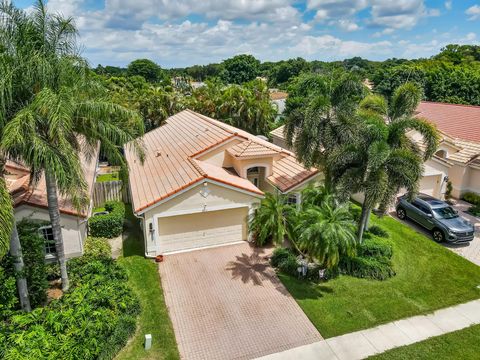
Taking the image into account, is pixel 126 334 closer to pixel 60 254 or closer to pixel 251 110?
pixel 60 254

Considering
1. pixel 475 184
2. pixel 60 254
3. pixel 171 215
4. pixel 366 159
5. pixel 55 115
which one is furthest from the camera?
pixel 475 184

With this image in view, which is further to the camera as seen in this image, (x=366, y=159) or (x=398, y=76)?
(x=398, y=76)

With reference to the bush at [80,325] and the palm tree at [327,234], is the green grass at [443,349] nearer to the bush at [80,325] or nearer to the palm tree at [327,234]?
the palm tree at [327,234]

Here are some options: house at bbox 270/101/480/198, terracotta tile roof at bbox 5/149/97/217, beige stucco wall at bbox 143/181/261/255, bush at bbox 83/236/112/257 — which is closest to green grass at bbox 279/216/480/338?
beige stucco wall at bbox 143/181/261/255

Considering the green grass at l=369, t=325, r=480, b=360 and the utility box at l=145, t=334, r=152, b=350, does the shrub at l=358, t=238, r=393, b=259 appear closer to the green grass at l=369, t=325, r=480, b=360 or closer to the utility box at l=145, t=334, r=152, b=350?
the green grass at l=369, t=325, r=480, b=360

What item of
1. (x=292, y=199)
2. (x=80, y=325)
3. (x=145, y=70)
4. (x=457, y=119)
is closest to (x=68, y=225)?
(x=80, y=325)

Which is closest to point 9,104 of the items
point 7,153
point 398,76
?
point 7,153
